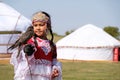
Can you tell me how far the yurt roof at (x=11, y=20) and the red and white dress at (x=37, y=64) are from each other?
57.7 feet

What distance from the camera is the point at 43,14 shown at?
3639 mm

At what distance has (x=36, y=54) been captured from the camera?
3.46 meters

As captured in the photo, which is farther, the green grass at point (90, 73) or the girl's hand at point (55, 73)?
the green grass at point (90, 73)

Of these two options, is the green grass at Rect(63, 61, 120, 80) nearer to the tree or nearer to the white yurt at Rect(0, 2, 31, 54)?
the white yurt at Rect(0, 2, 31, 54)

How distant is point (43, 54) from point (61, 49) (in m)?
20.4

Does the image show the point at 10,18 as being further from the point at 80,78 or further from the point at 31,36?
the point at 31,36

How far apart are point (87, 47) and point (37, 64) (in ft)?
65.1

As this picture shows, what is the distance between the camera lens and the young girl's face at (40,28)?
3491mm

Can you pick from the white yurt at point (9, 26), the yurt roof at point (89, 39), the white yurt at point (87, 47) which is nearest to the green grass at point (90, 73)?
the white yurt at point (9, 26)

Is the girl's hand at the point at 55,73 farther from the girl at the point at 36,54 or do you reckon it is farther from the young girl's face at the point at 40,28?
the young girl's face at the point at 40,28

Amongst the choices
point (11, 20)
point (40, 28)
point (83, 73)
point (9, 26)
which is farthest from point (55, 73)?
point (11, 20)

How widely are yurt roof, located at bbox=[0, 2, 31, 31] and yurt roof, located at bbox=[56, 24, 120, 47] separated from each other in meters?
2.76

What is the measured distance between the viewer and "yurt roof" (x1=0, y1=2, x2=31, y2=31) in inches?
859

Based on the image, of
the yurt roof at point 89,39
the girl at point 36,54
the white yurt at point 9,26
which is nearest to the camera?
the girl at point 36,54
